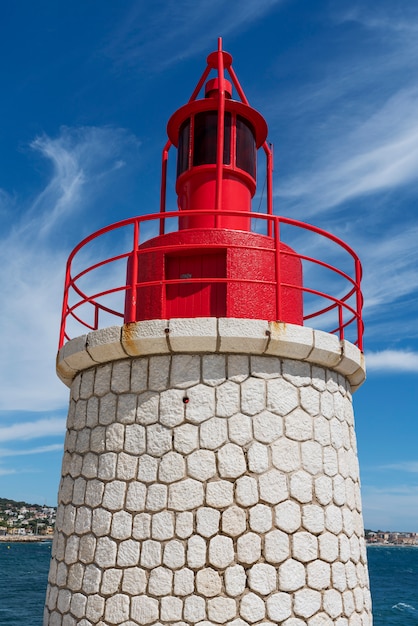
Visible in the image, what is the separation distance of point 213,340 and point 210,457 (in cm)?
98

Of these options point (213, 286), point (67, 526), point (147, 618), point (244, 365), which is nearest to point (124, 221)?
point (213, 286)

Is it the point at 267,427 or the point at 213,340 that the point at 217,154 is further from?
the point at 267,427

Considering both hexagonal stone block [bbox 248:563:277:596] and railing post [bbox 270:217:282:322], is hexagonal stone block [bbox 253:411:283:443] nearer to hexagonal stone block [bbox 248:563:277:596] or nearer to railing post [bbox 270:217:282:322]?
railing post [bbox 270:217:282:322]

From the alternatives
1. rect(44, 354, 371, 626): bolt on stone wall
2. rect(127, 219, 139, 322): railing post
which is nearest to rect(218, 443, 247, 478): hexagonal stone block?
rect(44, 354, 371, 626): bolt on stone wall

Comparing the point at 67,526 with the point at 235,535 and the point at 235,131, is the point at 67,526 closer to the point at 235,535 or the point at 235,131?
the point at 235,535

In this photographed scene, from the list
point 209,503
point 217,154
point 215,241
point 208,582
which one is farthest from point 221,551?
point 217,154

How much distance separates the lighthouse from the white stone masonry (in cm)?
1

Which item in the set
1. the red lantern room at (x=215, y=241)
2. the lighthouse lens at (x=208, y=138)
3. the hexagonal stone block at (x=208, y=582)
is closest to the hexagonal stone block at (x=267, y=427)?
the red lantern room at (x=215, y=241)

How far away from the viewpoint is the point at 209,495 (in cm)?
505

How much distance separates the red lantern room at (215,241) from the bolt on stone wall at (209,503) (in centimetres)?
70

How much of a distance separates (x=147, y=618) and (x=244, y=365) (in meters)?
2.16

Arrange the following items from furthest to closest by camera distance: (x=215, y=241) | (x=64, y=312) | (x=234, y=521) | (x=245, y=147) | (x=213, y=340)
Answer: (x=245, y=147) → (x=64, y=312) → (x=215, y=241) → (x=213, y=340) → (x=234, y=521)

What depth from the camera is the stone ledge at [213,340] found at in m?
5.28

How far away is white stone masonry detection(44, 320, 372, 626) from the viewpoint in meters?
4.92
